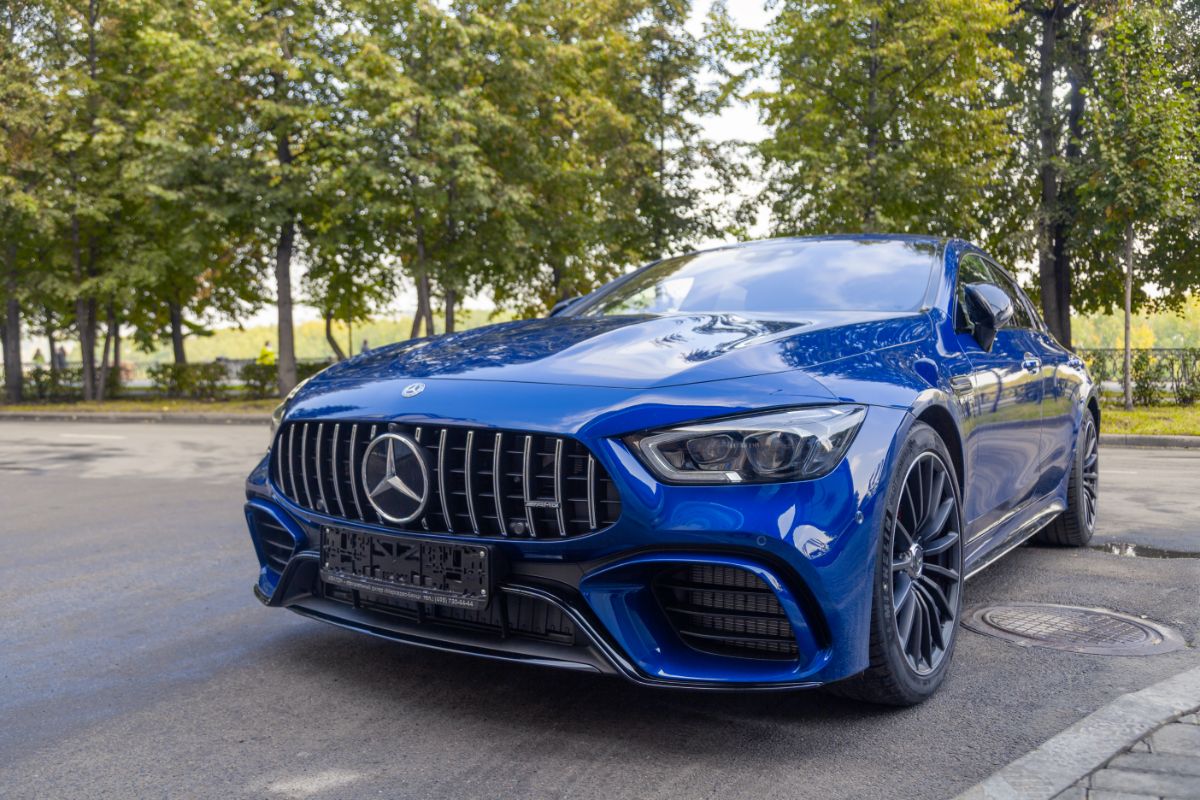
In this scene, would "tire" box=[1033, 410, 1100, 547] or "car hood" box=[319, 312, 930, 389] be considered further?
"tire" box=[1033, 410, 1100, 547]

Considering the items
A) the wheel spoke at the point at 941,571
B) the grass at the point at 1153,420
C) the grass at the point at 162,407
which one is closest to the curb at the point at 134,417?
the grass at the point at 162,407

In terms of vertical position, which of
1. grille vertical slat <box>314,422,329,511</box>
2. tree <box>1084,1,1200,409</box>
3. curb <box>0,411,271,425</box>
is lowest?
curb <box>0,411,271,425</box>

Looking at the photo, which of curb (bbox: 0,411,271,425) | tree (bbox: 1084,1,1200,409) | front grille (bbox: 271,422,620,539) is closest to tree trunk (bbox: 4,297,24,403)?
curb (bbox: 0,411,271,425)

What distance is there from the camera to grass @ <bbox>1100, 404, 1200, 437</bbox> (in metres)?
14.9

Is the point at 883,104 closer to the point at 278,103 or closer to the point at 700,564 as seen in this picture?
the point at 278,103

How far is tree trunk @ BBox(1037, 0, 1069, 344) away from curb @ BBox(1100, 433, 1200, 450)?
1029 centimetres

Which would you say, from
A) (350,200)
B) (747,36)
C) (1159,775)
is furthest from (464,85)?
(1159,775)

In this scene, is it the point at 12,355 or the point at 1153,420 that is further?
the point at 12,355

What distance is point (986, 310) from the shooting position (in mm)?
4297

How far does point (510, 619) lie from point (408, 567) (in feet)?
1.08

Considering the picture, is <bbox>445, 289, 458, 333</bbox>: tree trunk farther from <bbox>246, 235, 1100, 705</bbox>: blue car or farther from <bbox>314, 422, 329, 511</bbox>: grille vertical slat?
<bbox>314, 422, 329, 511</bbox>: grille vertical slat

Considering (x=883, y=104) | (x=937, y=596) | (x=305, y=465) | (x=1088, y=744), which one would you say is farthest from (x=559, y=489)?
(x=883, y=104)

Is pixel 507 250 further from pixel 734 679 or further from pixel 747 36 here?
pixel 734 679

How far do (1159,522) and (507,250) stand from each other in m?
19.2
